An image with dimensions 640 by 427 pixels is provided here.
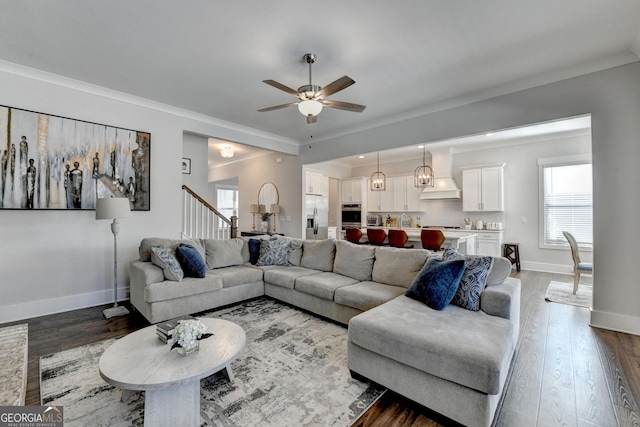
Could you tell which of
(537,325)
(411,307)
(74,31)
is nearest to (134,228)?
(74,31)

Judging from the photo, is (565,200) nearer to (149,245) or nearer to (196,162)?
(196,162)

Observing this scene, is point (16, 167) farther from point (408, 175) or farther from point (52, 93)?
point (408, 175)

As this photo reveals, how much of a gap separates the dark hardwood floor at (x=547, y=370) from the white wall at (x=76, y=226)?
13.1 inches

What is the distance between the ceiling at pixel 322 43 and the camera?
229 cm

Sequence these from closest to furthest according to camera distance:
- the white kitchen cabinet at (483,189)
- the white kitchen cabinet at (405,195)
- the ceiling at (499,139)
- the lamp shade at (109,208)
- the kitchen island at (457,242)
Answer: the lamp shade at (109,208) < the kitchen island at (457,242) < the ceiling at (499,139) < the white kitchen cabinet at (483,189) < the white kitchen cabinet at (405,195)

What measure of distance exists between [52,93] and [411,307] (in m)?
4.82

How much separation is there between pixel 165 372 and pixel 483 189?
7.03 m

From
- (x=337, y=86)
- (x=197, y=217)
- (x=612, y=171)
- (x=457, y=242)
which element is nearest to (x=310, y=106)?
(x=337, y=86)

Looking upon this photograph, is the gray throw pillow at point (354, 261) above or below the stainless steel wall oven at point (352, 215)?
below

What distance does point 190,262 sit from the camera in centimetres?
340

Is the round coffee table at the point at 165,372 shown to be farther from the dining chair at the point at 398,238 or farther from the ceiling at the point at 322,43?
the dining chair at the point at 398,238

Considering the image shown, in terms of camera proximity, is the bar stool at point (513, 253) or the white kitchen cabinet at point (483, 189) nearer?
the bar stool at point (513, 253)

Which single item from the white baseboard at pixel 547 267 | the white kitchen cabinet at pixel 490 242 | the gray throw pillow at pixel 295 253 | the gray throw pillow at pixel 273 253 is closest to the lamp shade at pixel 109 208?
the gray throw pillow at pixel 273 253

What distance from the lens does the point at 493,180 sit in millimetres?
6395
